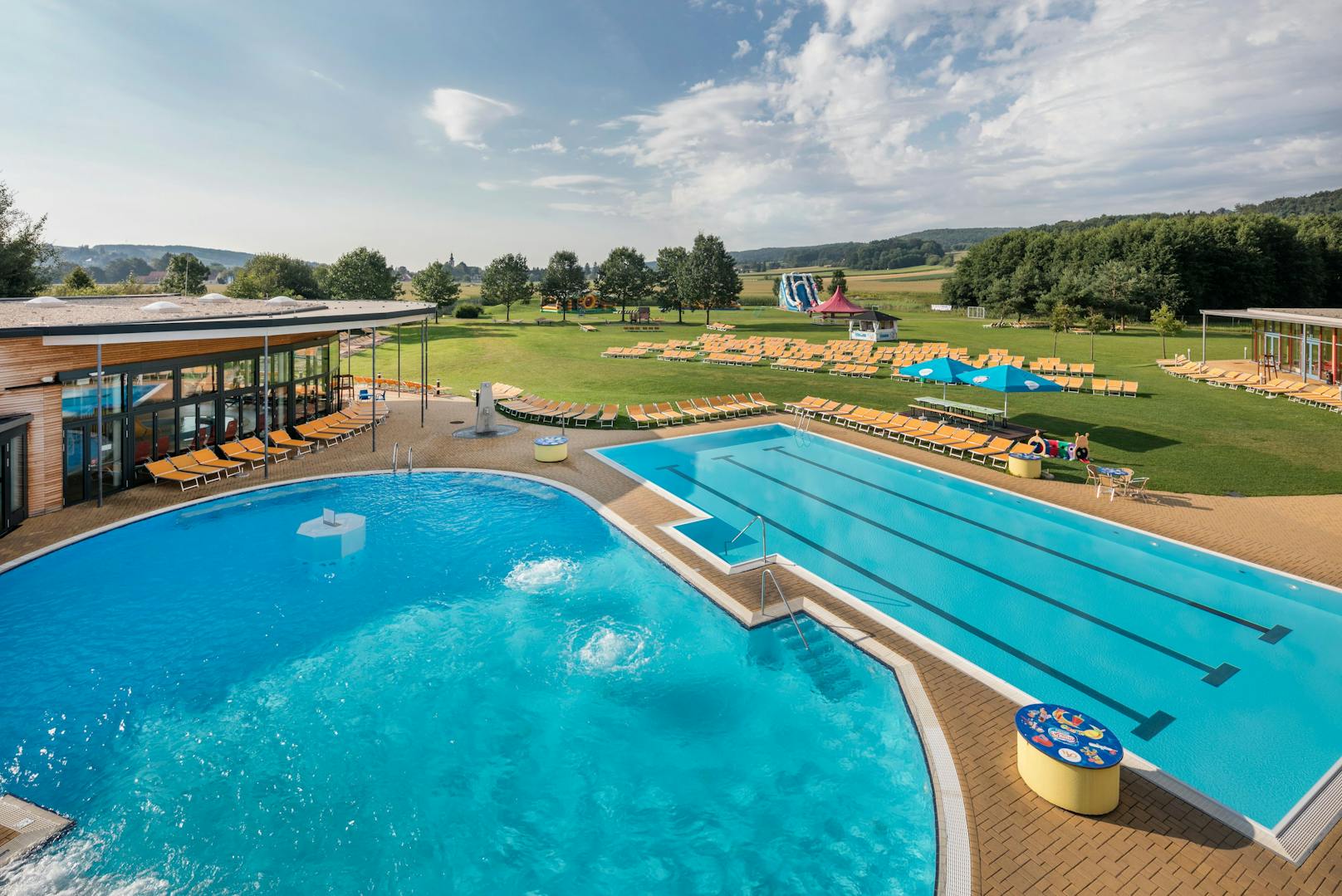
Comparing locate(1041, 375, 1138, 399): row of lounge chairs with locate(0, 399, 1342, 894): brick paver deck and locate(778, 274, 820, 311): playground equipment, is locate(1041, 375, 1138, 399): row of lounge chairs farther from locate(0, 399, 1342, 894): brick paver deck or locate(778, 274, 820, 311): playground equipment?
locate(778, 274, 820, 311): playground equipment

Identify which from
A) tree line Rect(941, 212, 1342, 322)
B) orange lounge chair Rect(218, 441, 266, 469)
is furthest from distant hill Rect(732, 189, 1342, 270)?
orange lounge chair Rect(218, 441, 266, 469)

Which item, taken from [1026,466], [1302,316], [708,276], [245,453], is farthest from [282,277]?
[1302,316]

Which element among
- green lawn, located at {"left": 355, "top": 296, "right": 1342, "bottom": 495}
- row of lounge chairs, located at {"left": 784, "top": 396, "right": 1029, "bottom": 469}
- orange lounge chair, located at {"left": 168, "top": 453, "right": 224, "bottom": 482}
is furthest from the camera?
row of lounge chairs, located at {"left": 784, "top": 396, "right": 1029, "bottom": 469}

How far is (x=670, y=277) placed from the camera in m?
60.2

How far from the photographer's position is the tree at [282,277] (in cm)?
6306

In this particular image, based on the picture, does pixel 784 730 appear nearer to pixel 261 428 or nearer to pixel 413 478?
pixel 413 478

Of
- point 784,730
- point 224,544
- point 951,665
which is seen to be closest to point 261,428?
point 224,544

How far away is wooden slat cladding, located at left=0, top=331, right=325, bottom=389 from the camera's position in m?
11.3

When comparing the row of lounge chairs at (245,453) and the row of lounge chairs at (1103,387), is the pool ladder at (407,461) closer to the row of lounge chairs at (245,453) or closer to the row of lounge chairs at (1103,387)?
the row of lounge chairs at (245,453)

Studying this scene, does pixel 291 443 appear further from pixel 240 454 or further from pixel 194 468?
pixel 194 468

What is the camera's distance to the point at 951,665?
7746 millimetres

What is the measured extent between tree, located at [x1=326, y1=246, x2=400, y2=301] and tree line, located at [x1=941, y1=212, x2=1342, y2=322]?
5509cm

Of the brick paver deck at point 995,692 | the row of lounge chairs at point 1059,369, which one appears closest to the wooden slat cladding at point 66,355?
the brick paver deck at point 995,692

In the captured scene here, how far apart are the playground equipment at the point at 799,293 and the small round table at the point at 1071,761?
238 feet
